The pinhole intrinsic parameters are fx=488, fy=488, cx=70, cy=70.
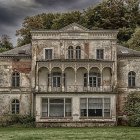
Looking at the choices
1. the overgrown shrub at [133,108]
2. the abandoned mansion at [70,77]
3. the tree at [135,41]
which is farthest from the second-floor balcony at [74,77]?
the tree at [135,41]

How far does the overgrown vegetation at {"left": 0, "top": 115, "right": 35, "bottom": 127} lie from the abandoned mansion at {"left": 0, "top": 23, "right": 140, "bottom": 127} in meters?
0.77

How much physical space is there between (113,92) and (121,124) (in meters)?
3.84

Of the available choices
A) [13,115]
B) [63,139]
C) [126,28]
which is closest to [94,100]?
[13,115]

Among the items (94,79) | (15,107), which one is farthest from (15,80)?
(94,79)

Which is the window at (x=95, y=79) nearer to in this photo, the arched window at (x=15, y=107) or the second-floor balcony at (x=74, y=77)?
Result: the second-floor balcony at (x=74, y=77)

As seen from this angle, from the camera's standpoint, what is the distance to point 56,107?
53000mm

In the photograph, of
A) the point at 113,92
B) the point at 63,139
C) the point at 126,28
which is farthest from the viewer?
the point at 126,28

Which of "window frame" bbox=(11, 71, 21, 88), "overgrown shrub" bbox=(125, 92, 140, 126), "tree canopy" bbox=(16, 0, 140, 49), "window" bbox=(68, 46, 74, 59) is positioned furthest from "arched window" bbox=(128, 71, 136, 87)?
"tree canopy" bbox=(16, 0, 140, 49)

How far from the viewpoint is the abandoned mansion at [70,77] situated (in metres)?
52.7

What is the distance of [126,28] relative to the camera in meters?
85.9

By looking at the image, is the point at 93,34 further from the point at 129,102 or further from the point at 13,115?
the point at 13,115

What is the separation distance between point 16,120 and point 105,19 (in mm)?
37179

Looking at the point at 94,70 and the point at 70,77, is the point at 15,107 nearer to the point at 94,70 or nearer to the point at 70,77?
the point at 70,77

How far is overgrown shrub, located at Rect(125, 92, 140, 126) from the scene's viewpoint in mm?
51406
